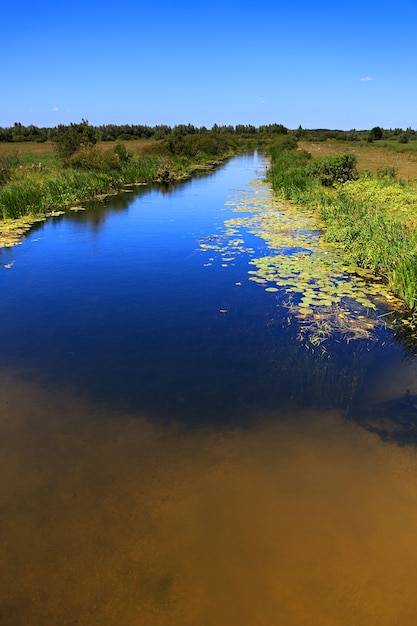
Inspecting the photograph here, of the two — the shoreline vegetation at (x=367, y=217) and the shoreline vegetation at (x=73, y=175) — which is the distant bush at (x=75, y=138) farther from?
the shoreline vegetation at (x=367, y=217)

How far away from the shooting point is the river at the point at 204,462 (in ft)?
8.41

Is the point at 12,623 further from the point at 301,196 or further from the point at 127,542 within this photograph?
the point at 301,196

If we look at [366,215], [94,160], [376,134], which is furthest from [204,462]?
[376,134]

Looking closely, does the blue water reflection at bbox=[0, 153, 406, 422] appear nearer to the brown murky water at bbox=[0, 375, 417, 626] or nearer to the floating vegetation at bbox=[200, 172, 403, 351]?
the floating vegetation at bbox=[200, 172, 403, 351]

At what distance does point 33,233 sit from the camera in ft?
40.7

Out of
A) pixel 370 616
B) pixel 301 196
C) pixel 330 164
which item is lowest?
pixel 370 616

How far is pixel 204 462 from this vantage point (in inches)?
142

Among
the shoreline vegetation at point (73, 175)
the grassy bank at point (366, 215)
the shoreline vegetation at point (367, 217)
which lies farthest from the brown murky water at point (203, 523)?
the shoreline vegetation at point (73, 175)

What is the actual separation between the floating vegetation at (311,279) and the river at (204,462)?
8 cm

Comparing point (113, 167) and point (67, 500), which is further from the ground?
point (113, 167)

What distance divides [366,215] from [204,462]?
848cm

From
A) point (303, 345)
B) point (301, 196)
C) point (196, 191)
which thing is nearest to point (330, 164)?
point (301, 196)

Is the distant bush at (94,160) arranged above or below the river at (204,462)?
above

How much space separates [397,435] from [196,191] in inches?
705
